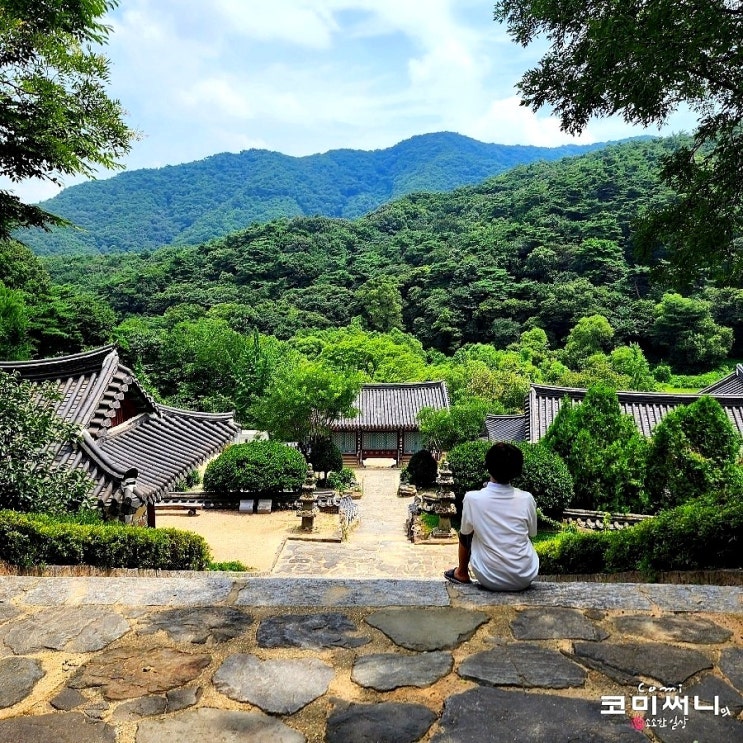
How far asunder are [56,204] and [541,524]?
139 meters

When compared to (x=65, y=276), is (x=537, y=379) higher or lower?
lower

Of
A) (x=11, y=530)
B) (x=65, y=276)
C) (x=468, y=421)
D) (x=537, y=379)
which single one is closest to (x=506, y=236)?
(x=537, y=379)

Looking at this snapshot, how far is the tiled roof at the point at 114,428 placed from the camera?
7.69 meters

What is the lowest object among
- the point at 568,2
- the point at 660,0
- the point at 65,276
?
the point at 660,0

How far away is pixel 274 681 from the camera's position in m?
2.48

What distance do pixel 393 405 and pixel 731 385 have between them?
56.5 ft

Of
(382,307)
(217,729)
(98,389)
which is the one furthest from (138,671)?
(382,307)

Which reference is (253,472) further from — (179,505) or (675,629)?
Result: (675,629)

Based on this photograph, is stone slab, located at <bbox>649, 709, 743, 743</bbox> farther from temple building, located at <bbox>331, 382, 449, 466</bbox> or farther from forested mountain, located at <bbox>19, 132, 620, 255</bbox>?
forested mountain, located at <bbox>19, 132, 620, 255</bbox>

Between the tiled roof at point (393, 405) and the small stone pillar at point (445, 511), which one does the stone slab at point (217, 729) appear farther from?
the tiled roof at point (393, 405)

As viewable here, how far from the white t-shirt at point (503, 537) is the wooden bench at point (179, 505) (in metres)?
16.0

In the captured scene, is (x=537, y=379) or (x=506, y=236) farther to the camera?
(x=506, y=236)

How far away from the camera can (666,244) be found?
21.3 feet

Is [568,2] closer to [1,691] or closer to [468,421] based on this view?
[1,691]
